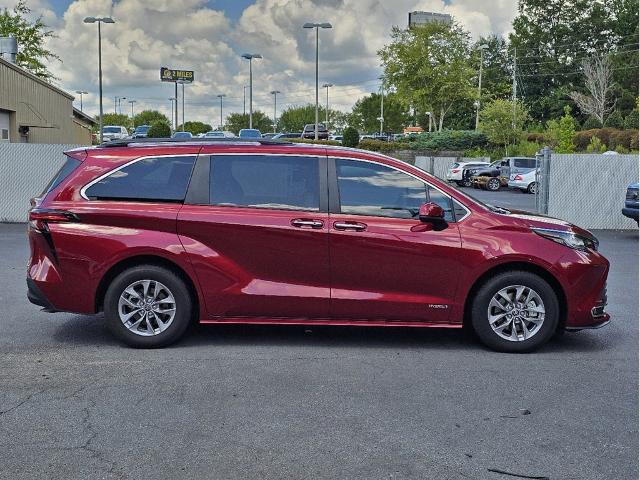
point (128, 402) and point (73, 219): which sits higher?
point (73, 219)

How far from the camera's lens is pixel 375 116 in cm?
10500

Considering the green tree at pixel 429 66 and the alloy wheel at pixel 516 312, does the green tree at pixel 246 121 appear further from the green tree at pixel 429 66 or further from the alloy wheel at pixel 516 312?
the alloy wheel at pixel 516 312

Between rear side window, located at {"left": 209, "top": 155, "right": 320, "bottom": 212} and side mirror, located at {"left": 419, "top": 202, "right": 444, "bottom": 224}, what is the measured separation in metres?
0.88

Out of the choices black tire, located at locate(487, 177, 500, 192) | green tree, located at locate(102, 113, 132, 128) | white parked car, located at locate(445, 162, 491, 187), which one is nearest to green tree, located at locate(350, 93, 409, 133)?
green tree, located at locate(102, 113, 132, 128)

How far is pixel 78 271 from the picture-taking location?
6.64 metres

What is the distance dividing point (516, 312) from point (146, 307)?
3145mm

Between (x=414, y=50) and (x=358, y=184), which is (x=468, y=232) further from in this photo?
(x=414, y=50)

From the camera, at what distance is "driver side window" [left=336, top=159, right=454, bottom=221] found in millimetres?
6691

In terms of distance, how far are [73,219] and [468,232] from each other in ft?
11.0

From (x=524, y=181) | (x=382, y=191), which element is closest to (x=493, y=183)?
(x=524, y=181)

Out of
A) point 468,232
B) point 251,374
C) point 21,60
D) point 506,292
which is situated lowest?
point 251,374

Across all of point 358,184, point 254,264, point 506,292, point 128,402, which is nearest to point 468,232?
point 506,292

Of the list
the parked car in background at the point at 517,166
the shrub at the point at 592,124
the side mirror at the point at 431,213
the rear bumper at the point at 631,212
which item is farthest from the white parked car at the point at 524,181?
the shrub at the point at 592,124

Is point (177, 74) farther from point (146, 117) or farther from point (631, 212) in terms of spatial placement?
point (631, 212)
